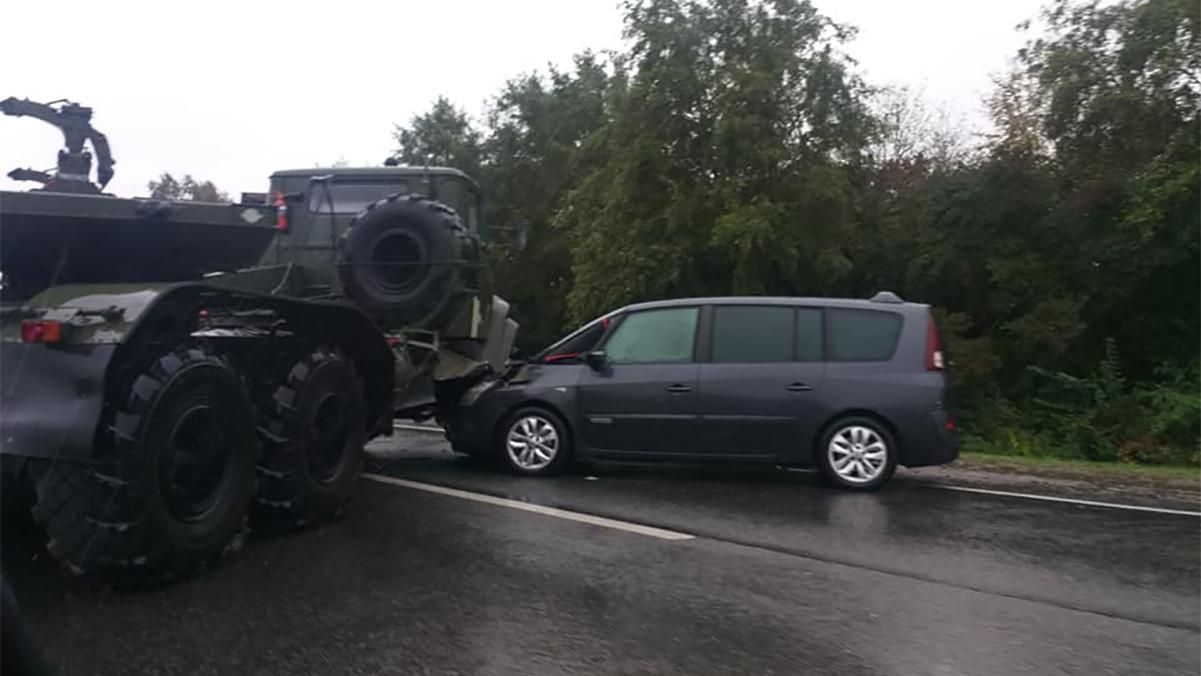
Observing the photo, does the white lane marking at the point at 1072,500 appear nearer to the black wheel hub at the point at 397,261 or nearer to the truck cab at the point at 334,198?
the black wheel hub at the point at 397,261

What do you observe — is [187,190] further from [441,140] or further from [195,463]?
[441,140]

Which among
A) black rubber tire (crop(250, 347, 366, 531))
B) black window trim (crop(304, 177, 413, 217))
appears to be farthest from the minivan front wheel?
black window trim (crop(304, 177, 413, 217))

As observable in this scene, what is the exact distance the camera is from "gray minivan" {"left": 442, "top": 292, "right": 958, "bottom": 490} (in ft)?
29.7

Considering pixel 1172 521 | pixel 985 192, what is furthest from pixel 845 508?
pixel 985 192

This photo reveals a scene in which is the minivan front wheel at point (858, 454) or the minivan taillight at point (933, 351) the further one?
the minivan taillight at point (933, 351)

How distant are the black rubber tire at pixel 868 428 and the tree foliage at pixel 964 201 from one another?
1086 centimetres

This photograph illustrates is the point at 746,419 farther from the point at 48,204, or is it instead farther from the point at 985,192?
the point at 985,192

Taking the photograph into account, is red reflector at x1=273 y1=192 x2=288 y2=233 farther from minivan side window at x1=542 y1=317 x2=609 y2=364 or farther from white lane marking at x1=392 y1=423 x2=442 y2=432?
white lane marking at x1=392 y1=423 x2=442 y2=432

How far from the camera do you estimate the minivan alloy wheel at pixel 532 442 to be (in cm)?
958

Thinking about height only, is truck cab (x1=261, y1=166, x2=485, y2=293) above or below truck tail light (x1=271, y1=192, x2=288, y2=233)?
above

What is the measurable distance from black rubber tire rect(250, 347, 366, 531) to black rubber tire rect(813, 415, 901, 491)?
3792mm

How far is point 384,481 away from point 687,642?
4.68 metres

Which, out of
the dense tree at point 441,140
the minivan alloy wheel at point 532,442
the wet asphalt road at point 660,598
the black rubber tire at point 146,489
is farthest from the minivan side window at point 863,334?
the dense tree at point 441,140

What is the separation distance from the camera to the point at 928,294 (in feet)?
80.7
